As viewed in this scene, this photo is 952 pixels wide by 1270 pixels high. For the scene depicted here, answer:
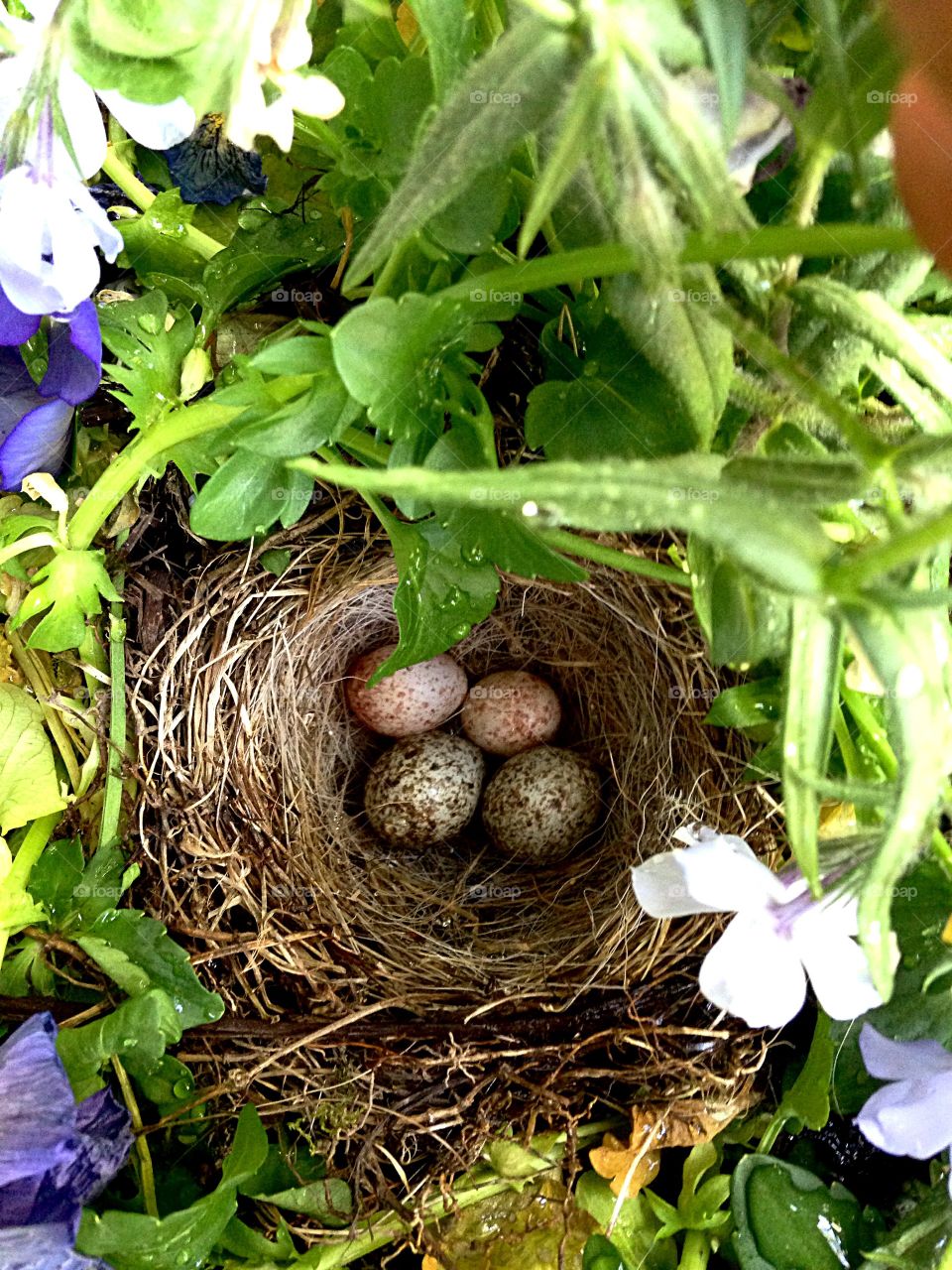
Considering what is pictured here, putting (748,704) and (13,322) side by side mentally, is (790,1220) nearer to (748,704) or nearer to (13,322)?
(748,704)

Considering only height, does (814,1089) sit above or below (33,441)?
below

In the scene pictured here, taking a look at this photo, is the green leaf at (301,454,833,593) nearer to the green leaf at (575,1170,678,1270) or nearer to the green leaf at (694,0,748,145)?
the green leaf at (694,0,748,145)

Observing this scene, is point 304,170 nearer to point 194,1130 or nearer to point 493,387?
point 493,387

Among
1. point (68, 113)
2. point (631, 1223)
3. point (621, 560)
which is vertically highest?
point (68, 113)

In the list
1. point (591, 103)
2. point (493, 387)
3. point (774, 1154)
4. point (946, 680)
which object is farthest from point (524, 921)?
point (591, 103)

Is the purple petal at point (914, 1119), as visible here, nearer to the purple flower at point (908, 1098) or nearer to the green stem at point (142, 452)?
the purple flower at point (908, 1098)

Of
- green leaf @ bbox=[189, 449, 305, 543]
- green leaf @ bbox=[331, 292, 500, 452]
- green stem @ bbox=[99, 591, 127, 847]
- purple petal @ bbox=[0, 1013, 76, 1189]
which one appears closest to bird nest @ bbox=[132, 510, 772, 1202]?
green stem @ bbox=[99, 591, 127, 847]

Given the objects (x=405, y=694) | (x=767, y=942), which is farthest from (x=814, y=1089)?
(x=405, y=694)
